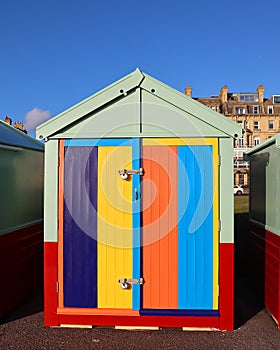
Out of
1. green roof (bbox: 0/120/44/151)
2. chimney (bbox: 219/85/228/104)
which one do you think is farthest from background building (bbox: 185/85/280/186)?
green roof (bbox: 0/120/44/151)

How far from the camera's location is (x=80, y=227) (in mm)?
4398

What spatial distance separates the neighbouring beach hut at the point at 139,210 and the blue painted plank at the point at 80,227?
13 millimetres

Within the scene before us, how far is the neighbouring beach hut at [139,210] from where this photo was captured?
4.29 metres

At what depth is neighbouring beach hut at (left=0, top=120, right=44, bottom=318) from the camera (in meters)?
4.74

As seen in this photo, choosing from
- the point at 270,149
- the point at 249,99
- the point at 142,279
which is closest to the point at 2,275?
the point at 142,279

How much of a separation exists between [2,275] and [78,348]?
1.53m

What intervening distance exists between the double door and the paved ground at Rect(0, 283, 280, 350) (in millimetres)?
296

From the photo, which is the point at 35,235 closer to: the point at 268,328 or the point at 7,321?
the point at 7,321

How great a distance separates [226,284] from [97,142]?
2412 mm

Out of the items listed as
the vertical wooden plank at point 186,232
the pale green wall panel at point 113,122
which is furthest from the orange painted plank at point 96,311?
the pale green wall panel at point 113,122

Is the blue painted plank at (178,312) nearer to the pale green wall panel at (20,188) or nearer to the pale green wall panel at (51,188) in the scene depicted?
the pale green wall panel at (51,188)

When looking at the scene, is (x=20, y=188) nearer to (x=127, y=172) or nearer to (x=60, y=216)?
(x=60, y=216)

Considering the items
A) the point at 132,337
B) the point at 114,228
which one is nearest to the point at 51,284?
the point at 114,228

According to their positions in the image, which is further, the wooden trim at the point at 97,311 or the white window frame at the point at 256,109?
the white window frame at the point at 256,109
